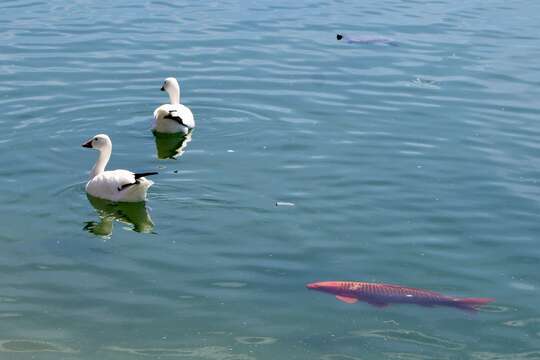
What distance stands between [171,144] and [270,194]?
291 centimetres

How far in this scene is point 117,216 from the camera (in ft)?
43.3

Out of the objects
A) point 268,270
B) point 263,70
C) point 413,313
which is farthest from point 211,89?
point 413,313

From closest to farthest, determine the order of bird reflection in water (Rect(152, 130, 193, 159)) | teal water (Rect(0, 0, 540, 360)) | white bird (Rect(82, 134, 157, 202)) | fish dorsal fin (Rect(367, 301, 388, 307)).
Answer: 1. teal water (Rect(0, 0, 540, 360))
2. fish dorsal fin (Rect(367, 301, 388, 307))
3. white bird (Rect(82, 134, 157, 202))
4. bird reflection in water (Rect(152, 130, 193, 159))

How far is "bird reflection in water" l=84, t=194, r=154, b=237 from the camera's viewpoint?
12.5 metres

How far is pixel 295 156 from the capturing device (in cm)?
1509

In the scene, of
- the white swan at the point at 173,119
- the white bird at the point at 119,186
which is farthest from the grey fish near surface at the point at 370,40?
the white bird at the point at 119,186

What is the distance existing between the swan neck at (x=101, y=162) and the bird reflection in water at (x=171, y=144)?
1182 mm

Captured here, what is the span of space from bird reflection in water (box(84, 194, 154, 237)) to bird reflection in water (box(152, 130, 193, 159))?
6.50ft

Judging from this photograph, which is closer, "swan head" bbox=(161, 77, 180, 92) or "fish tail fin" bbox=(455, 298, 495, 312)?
"fish tail fin" bbox=(455, 298, 495, 312)

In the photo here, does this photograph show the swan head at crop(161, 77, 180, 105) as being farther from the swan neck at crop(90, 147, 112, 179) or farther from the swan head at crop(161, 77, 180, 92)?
the swan neck at crop(90, 147, 112, 179)

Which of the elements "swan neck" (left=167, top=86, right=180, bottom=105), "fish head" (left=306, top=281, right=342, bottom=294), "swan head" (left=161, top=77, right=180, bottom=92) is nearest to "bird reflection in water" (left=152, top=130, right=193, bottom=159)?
"swan neck" (left=167, top=86, right=180, bottom=105)

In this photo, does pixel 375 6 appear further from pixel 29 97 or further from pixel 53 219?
pixel 53 219

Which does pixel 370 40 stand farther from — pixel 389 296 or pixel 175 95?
pixel 389 296

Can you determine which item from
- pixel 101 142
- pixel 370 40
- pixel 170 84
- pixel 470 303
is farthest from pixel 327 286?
pixel 370 40
